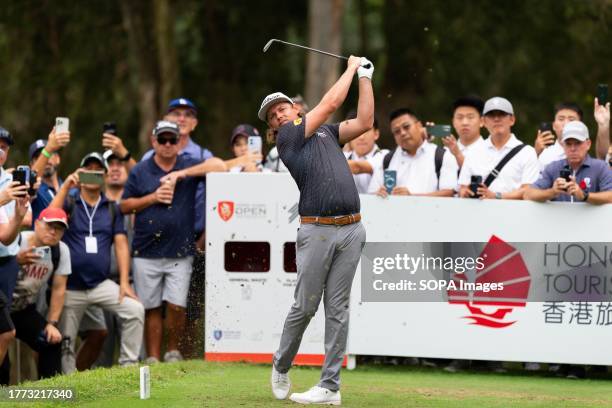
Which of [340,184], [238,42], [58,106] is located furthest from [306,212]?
[238,42]

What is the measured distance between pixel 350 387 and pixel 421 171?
2.89m

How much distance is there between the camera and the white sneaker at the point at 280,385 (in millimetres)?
10633

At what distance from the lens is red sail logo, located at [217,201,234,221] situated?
43.8ft

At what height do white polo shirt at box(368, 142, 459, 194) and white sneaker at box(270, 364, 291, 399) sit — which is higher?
white polo shirt at box(368, 142, 459, 194)

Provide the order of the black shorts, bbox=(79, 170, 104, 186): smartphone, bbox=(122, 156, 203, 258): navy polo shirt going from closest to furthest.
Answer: the black shorts
bbox=(79, 170, 104, 186): smartphone
bbox=(122, 156, 203, 258): navy polo shirt

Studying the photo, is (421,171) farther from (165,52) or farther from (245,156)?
(165,52)

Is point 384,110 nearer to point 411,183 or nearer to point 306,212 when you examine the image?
point 411,183

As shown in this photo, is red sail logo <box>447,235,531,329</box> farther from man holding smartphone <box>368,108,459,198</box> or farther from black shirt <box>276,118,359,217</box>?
black shirt <box>276,118,359,217</box>

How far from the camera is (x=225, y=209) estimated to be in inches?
526

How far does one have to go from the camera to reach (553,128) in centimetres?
1453

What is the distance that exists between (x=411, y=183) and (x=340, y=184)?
3.45 m

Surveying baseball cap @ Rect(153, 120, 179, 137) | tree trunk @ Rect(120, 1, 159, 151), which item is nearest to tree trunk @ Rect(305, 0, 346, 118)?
tree trunk @ Rect(120, 1, 159, 151)

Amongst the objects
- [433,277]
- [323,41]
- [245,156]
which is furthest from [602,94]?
[323,41]

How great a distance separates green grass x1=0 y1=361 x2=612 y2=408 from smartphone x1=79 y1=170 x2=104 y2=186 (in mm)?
2107
